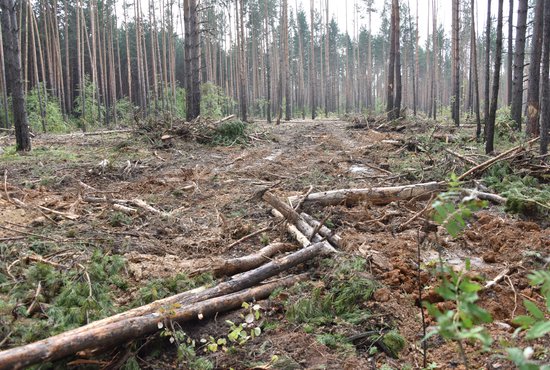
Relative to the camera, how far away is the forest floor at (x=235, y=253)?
114 inches

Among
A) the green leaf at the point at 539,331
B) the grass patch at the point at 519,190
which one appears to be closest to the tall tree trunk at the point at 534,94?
the grass patch at the point at 519,190

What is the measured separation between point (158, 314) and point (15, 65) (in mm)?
10160

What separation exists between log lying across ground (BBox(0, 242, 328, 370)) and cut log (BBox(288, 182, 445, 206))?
185cm

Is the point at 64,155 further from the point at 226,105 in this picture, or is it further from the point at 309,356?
the point at 226,105

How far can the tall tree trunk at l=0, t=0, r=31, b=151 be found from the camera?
1035 cm

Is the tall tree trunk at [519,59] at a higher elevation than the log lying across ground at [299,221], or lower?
higher

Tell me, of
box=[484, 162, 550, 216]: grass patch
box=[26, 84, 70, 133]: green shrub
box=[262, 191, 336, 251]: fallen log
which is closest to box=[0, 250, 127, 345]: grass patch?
box=[262, 191, 336, 251]: fallen log

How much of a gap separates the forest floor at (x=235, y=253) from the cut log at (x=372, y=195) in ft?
0.54

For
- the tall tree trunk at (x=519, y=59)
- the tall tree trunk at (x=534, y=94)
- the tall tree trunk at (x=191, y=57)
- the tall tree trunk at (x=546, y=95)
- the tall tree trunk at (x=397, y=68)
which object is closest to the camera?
the tall tree trunk at (x=546, y=95)

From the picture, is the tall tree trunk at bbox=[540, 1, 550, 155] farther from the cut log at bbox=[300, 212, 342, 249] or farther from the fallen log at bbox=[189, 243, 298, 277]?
the fallen log at bbox=[189, 243, 298, 277]

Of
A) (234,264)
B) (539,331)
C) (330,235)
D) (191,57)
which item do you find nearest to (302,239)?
(330,235)

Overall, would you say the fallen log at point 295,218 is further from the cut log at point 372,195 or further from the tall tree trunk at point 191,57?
the tall tree trunk at point 191,57

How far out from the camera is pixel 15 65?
34.7 ft

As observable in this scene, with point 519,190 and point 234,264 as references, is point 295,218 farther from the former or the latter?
point 519,190
